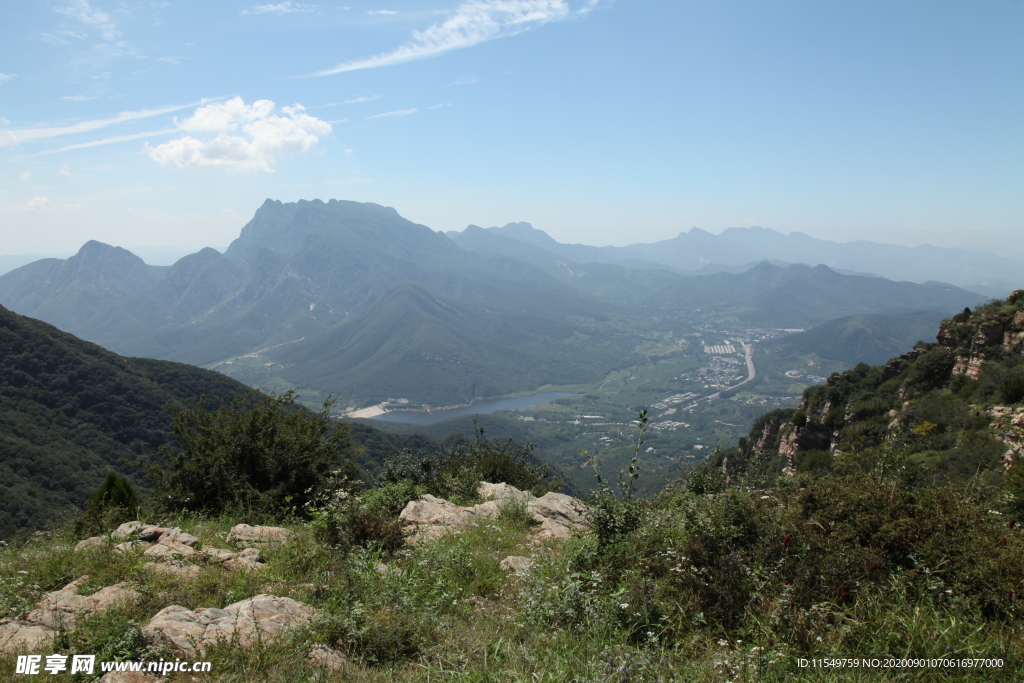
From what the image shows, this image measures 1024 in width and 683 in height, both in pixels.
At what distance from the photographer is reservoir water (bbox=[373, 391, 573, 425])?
503 ft

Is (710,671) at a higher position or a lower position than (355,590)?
higher

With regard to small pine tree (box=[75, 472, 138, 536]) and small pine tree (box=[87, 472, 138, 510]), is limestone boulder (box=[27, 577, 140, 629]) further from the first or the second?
small pine tree (box=[87, 472, 138, 510])

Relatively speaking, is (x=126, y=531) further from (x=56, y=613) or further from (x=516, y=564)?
(x=516, y=564)

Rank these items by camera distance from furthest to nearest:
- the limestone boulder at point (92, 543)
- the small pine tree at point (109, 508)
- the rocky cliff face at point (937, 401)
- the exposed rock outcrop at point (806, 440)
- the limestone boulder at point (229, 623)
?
1. the exposed rock outcrop at point (806, 440)
2. the rocky cliff face at point (937, 401)
3. the small pine tree at point (109, 508)
4. the limestone boulder at point (92, 543)
5. the limestone boulder at point (229, 623)

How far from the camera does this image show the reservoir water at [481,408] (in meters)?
153

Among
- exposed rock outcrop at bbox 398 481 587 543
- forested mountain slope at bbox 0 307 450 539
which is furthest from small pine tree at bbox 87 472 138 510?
forested mountain slope at bbox 0 307 450 539

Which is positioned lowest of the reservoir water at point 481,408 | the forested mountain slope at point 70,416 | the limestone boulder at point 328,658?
the reservoir water at point 481,408

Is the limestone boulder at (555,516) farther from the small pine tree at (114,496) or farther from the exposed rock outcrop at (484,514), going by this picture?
the small pine tree at (114,496)

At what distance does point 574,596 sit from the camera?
166 inches

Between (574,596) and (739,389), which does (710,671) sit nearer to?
(574,596)

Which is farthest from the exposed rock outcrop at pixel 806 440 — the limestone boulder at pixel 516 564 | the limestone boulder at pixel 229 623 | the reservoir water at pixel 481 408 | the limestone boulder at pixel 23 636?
the reservoir water at pixel 481 408

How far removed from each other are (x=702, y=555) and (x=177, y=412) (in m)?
10.8

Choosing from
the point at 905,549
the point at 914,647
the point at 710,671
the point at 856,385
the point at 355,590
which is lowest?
the point at 856,385

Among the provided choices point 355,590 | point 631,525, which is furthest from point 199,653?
point 631,525
